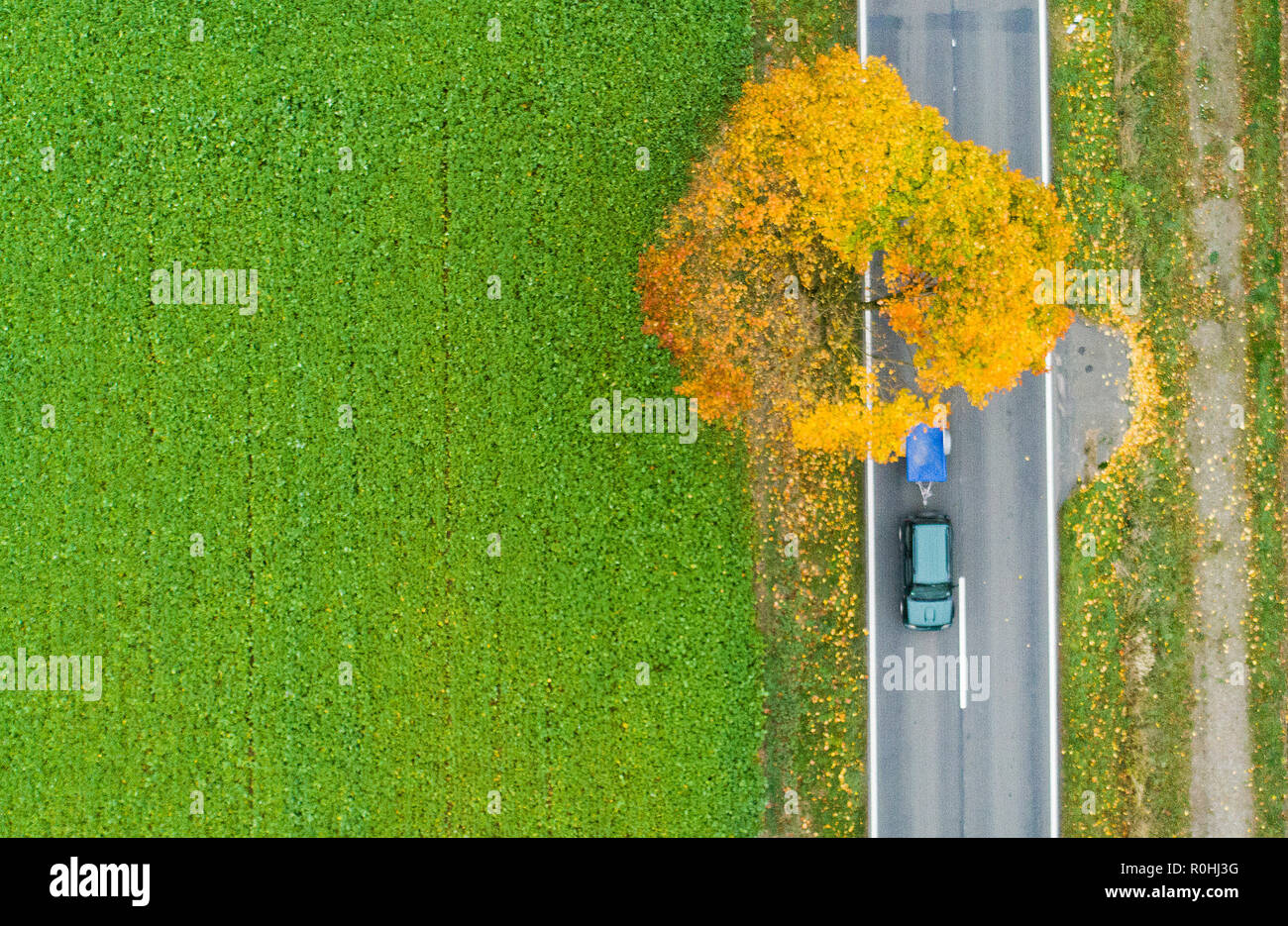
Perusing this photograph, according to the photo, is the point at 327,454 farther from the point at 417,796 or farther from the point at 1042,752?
the point at 1042,752

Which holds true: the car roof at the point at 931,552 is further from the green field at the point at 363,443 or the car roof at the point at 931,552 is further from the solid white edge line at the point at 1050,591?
the green field at the point at 363,443

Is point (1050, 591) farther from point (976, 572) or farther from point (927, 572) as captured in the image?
point (927, 572)

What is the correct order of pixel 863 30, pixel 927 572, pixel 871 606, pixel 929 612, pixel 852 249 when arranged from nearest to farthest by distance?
pixel 852 249 → pixel 927 572 → pixel 929 612 → pixel 871 606 → pixel 863 30

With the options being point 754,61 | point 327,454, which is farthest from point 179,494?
point 754,61

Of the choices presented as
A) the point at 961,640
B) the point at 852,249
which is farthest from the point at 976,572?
the point at 852,249

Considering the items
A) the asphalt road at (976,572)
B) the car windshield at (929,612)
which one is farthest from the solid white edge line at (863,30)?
the car windshield at (929,612)

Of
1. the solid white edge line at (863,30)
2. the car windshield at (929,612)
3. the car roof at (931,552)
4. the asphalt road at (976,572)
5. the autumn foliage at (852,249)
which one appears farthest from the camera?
the solid white edge line at (863,30)

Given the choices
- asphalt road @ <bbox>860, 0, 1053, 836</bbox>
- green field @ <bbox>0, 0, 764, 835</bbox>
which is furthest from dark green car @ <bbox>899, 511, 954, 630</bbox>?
green field @ <bbox>0, 0, 764, 835</bbox>
